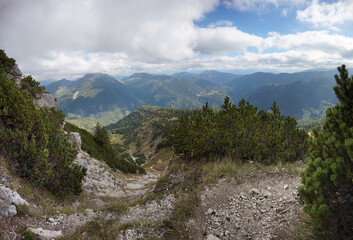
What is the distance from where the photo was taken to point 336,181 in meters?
4.48

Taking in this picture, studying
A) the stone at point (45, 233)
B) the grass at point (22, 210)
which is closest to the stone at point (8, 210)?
the grass at point (22, 210)

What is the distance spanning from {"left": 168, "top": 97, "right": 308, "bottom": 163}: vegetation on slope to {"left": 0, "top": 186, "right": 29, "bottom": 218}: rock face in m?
12.6

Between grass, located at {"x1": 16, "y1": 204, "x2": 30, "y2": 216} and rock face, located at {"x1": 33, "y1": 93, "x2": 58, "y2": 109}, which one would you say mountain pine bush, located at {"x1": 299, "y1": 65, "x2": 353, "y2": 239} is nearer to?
grass, located at {"x1": 16, "y1": 204, "x2": 30, "y2": 216}

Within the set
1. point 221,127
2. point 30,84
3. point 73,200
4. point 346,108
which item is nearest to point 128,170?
point 30,84

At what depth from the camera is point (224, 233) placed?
701 cm

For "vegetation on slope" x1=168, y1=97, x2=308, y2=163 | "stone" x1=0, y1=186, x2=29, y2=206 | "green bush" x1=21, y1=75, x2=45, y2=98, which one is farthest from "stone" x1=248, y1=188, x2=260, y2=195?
"green bush" x1=21, y1=75, x2=45, y2=98

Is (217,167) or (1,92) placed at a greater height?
(1,92)

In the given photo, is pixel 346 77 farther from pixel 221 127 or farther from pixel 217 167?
pixel 221 127

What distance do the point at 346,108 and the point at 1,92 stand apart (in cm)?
1859

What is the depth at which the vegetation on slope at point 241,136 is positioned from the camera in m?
14.1

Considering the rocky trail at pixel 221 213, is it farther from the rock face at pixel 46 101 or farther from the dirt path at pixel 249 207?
the rock face at pixel 46 101

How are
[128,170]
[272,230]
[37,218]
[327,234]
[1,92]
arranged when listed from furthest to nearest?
1. [128,170]
2. [1,92]
3. [37,218]
4. [272,230]
5. [327,234]

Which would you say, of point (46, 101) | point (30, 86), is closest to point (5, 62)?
point (30, 86)

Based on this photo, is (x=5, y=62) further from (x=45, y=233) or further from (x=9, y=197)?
(x=45, y=233)
